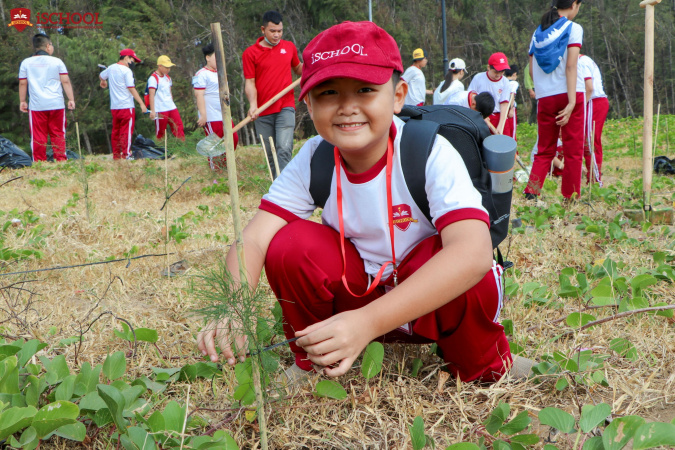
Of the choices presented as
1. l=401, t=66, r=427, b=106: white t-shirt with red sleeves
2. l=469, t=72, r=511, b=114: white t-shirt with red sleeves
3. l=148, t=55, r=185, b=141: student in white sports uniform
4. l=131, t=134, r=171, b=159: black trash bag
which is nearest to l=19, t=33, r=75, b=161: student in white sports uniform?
l=148, t=55, r=185, b=141: student in white sports uniform

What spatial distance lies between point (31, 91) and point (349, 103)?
25.3 ft

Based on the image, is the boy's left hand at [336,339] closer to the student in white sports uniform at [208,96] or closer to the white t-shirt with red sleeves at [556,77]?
the white t-shirt with red sleeves at [556,77]

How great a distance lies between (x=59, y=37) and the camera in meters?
21.2

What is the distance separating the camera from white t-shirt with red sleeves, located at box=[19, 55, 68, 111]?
745 centimetres

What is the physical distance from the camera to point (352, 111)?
1.31 meters

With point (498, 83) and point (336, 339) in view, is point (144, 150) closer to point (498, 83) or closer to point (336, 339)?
point (498, 83)

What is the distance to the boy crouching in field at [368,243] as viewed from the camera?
119cm

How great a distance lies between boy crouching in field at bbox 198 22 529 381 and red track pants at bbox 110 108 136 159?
6965 millimetres

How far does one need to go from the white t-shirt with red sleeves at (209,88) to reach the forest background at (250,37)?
8649 mm

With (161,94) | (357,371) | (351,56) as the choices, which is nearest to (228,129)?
(351,56)

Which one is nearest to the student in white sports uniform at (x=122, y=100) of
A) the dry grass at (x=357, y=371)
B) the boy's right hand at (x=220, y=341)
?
the dry grass at (x=357, y=371)

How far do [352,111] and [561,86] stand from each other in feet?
10.3

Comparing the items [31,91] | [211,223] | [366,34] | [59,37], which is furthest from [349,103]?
[59,37]

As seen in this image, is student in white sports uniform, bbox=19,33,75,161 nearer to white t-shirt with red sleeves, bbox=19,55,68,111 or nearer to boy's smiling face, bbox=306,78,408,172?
white t-shirt with red sleeves, bbox=19,55,68,111
